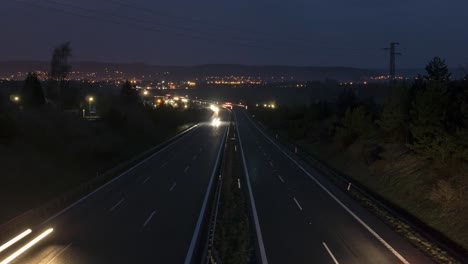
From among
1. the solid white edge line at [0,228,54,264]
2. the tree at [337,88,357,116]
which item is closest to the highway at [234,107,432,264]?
the solid white edge line at [0,228,54,264]

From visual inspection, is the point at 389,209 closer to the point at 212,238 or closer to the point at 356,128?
the point at 212,238

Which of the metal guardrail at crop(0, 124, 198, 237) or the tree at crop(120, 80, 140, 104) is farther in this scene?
the tree at crop(120, 80, 140, 104)

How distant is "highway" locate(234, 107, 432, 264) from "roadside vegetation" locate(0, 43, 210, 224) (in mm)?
12353

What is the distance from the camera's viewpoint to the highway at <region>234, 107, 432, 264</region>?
59.3ft

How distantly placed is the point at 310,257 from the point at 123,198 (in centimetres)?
1413

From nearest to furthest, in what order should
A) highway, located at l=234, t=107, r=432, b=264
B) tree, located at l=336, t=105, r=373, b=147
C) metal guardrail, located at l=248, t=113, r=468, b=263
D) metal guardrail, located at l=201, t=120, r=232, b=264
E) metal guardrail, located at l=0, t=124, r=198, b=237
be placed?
metal guardrail, located at l=201, t=120, r=232, b=264 → highway, located at l=234, t=107, r=432, b=264 → metal guardrail, located at l=248, t=113, r=468, b=263 → metal guardrail, located at l=0, t=124, r=198, b=237 → tree, located at l=336, t=105, r=373, b=147

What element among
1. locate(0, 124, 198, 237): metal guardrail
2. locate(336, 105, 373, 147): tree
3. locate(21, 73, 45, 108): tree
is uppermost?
locate(21, 73, 45, 108): tree

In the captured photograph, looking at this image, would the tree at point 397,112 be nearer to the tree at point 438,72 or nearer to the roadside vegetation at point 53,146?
the tree at point 438,72

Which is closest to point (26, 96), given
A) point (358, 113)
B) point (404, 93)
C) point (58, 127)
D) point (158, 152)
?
point (58, 127)

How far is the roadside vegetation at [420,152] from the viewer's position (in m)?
23.8

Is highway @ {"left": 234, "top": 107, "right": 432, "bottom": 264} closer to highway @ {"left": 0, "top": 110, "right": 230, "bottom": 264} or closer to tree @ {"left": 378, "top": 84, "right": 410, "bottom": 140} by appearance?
highway @ {"left": 0, "top": 110, "right": 230, "bottom": 264}

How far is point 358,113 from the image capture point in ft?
154

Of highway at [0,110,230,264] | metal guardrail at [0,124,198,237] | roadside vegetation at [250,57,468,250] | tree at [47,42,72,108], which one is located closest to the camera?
highway at [0,110,230,264]

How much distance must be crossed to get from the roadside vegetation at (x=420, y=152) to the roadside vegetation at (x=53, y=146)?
64.9ft
